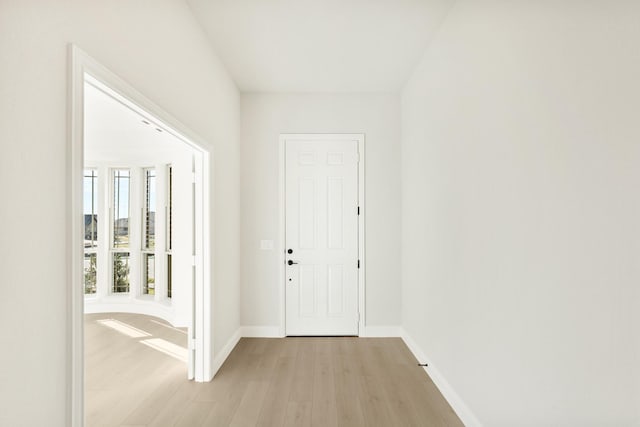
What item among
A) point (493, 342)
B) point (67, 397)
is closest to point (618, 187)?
point (493, 342)

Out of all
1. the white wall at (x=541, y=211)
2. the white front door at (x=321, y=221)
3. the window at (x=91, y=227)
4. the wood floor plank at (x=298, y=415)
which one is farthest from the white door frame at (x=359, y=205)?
the window at (x=91, y=227)

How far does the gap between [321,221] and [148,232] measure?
303cm

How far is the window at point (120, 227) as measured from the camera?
17.0ft

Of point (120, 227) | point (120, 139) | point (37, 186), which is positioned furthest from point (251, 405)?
point (120, 227)

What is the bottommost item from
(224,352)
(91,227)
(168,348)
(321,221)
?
(168,348)

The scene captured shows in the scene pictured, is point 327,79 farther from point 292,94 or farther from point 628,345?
point 628,345

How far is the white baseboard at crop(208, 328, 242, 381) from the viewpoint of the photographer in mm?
2835

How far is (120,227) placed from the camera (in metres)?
5.19

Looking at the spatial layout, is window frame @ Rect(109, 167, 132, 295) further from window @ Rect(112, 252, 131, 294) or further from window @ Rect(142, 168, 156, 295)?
window @ Rect(142, 168, 156, 295)

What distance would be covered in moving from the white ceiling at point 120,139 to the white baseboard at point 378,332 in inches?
113

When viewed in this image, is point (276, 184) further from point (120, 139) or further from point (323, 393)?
point (120, 139)

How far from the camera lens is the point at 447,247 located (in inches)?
97.5

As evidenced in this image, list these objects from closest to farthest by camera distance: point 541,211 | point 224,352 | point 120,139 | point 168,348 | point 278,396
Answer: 1. point 541,211
2. point 278,396
3. point 224,352
4. point 168,348
5. point 120,139

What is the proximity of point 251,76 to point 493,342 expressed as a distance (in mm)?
3217
